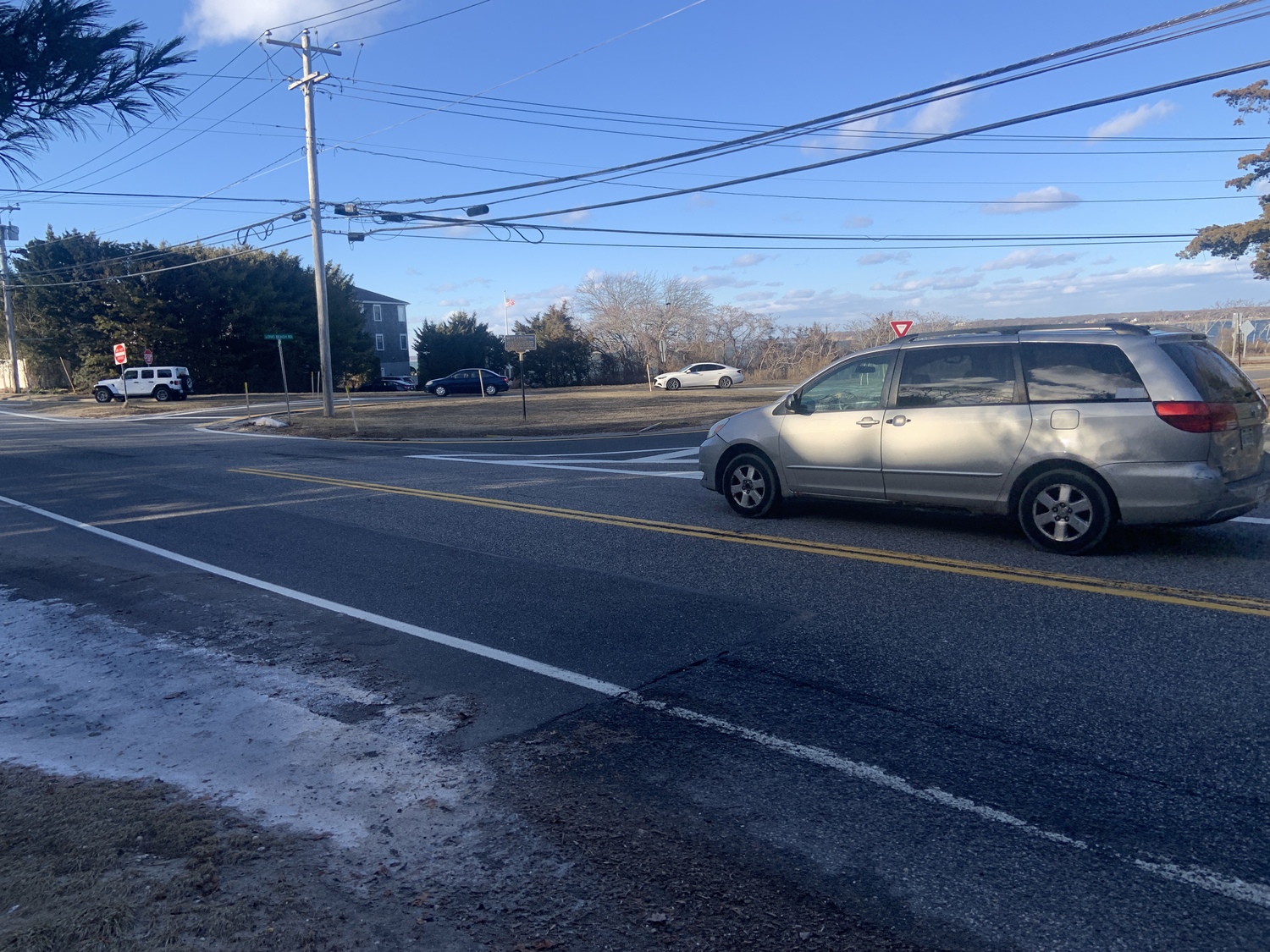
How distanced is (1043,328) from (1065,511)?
1642 mm

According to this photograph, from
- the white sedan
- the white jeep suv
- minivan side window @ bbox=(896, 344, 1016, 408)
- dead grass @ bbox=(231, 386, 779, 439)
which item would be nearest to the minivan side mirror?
minivan side window @ bbox=(896, 344, 1016, 408)

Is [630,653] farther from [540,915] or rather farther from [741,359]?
[741,359]

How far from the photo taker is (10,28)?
3402mm

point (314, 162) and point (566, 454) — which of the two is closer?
point (566, 454)

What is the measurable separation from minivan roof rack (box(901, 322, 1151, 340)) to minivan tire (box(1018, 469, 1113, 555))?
1249 millimetres

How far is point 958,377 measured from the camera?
823 cm

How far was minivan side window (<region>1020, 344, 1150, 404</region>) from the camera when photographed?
738 cm

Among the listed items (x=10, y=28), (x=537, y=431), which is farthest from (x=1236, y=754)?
(x=537, y=431)

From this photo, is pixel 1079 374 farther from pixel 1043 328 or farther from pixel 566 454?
pixel 566 454

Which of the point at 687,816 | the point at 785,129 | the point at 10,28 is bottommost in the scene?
the point at 687,816

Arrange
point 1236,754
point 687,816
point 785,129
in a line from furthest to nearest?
point 785,129, point 1236,754, point 687,816

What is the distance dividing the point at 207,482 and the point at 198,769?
1123cm

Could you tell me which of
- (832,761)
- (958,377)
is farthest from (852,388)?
(832,761)

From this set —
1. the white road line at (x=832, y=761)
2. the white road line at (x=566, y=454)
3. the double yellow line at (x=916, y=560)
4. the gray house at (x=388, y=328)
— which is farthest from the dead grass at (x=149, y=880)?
the gray house at (x=388, y=328)
